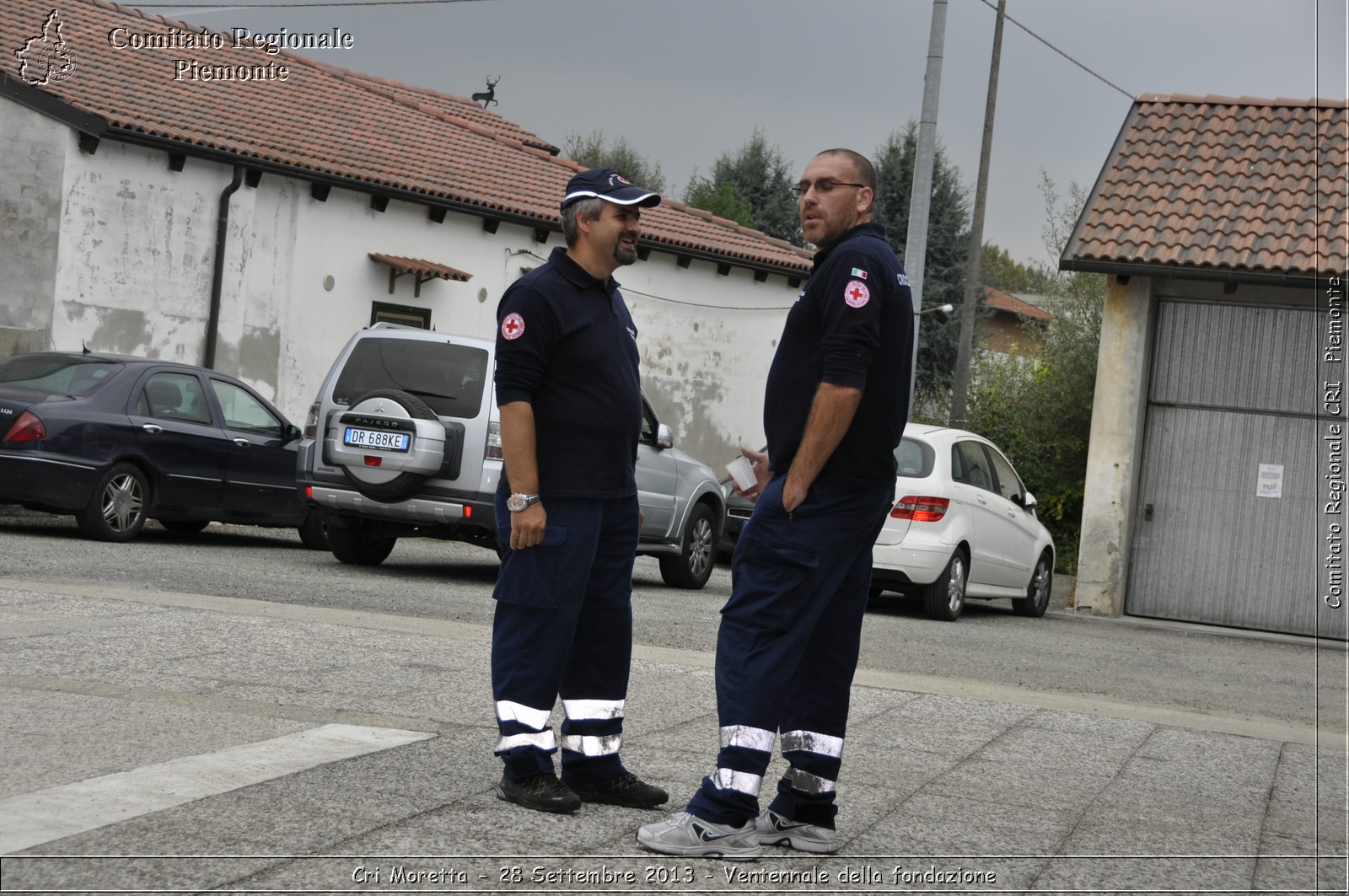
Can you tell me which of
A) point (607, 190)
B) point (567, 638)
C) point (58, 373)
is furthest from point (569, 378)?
point (58, 373)

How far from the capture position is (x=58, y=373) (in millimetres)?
12797

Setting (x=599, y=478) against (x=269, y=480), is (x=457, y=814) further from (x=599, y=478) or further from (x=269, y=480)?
(x=269, y=480)

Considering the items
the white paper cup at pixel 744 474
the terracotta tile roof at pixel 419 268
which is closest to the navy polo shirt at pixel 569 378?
the white paper cup at pixel 744 474

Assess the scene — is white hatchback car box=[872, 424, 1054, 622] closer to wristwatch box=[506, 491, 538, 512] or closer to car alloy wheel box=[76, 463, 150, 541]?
car alloy wheel box=[76, 463, 150, 541]

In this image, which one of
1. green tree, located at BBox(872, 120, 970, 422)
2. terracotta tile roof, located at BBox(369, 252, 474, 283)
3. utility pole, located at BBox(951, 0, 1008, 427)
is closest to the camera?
terracotta tile roof, located at BBox(369, 252, 474, 283)

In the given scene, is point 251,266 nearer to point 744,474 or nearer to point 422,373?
point 422,373

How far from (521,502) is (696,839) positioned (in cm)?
114

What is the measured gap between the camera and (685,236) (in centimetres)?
2783

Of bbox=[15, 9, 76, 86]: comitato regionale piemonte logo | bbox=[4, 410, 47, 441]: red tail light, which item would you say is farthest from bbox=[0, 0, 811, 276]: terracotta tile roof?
bbox=[4, 410, 47, 441]: red tail light

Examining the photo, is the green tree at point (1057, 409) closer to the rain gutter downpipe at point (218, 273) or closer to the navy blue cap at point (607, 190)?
the rain gutter downpipe at point (218, 273)

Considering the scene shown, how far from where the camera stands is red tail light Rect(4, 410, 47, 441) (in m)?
12.0

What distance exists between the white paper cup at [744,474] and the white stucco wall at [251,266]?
48.9 feet

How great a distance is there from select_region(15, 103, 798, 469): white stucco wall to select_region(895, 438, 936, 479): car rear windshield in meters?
9.88

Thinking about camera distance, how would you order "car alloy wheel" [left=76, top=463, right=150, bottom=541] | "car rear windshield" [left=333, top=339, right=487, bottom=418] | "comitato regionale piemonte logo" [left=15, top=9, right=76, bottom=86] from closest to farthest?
"car rear windshield" [left=333, top=339, right=487, bottom=418]
"car alloy wheel" [left=76, top=463, right=150, bottom=541]
"comitato regionale piemonte logo" [left=15, top=9, right=76, bottom=86]
